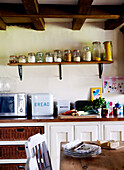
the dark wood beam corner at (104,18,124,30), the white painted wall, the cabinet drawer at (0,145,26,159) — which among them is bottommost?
the cabinet drawer at (0,145,26,159)

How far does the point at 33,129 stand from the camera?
2939 millimetres

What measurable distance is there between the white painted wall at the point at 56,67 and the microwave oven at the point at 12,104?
38 centimetres

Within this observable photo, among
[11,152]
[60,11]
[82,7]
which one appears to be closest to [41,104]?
[11,152]

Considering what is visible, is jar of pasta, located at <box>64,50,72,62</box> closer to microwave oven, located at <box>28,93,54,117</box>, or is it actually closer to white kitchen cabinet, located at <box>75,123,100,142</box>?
microwave oven, located at <box>28,93,54,117</box>

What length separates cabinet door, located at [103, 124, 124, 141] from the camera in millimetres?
2953

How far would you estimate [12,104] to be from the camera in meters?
3.19

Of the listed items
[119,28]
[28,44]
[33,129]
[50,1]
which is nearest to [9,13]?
[50,1]

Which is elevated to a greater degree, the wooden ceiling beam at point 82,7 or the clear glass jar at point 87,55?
the wooden ceiling beam at point 82,7

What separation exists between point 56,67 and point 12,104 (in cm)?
93

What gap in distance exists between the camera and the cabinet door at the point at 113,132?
116 inches

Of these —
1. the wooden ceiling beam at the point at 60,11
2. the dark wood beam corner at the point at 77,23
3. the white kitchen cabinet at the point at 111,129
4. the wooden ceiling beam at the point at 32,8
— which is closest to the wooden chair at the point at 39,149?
the white kitchen cabinet at the point at 111,129

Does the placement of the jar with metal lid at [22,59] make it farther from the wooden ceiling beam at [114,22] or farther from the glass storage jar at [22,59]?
the wooden ceiling beam at [114,22]

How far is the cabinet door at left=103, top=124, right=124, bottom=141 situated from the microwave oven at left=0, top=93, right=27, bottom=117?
3.88 ft

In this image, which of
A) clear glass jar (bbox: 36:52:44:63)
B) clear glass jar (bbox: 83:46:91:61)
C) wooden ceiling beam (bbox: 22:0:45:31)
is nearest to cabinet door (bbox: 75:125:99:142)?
clear glass jar (bbox: 83:46:91:61)
